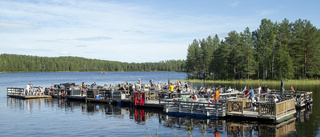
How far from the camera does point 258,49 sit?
2584 inches

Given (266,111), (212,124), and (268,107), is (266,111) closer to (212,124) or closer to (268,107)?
(268,107)

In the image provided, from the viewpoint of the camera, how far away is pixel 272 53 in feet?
201

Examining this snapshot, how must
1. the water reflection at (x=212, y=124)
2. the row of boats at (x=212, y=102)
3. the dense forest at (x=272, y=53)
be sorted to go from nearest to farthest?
1. the water reflection at (x=212, y=124)
2. the row of boats at (x=212, y=102)
3. the dense forest at (x=272, y=53)

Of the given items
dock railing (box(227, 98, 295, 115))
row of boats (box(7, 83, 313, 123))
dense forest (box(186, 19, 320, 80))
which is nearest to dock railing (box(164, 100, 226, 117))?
row of boats (box(7, 83, 313, 123))

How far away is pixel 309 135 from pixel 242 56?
5020 cm

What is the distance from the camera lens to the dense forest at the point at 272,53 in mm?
57750

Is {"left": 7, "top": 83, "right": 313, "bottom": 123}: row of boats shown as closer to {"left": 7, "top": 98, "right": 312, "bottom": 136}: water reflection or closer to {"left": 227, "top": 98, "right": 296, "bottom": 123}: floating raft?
{"left": 227, "top": 98, "right": 296, "bottom": 123}: floating raft

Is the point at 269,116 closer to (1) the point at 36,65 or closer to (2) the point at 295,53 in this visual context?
(2) the point at 295,53

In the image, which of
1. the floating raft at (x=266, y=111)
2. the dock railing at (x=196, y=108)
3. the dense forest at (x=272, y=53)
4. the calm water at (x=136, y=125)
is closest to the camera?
the calm water at (x=136, y=125)

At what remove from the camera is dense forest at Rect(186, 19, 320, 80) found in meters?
57.8

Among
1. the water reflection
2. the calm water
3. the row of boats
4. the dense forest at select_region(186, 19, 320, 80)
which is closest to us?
the water reflection

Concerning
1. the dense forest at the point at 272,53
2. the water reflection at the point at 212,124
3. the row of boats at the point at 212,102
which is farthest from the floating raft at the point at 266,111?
the dense forest at the point at 272,53

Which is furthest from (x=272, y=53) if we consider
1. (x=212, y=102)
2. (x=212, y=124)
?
(x=212, y=124)

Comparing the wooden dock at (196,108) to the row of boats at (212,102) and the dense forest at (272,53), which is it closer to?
the row of boats at (212,102)
